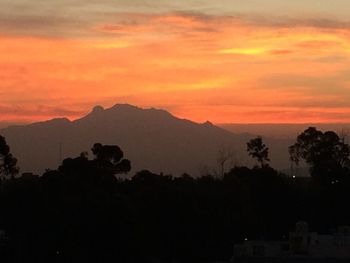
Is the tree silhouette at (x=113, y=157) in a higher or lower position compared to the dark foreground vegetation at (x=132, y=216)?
higher

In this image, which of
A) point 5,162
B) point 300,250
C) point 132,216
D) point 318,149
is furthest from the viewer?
point 318,149

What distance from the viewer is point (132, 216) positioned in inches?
1603

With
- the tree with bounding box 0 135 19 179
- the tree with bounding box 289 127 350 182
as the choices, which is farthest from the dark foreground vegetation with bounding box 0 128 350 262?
the tree with bounding box 289 127 350 182

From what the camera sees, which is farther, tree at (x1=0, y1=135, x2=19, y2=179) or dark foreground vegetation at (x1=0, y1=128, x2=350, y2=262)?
tree at (x1=0, y1=135, x2=19, y2=179)

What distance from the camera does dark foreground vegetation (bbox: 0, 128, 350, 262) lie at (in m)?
40.3

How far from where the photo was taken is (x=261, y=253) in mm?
32594

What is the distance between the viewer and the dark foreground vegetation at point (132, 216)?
4034 centimetres

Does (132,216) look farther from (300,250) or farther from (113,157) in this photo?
(113,157)

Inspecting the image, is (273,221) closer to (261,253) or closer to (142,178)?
(142,178)

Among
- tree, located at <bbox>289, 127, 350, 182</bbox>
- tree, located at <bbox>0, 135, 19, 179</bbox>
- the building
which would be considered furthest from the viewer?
tree, located at <bbox>289, 127, 350, 182</bbox>

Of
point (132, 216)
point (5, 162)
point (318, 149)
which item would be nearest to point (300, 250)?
point (132, 216)

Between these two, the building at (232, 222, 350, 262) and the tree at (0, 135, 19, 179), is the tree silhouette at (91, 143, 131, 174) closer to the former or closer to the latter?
the tree at (0, 135, 19, 179)

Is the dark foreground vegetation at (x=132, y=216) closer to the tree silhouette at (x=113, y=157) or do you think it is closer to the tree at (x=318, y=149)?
the tree silhouette at (x=113, y=157)

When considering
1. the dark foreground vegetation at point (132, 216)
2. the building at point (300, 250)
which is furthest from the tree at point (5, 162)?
the building at point (300, 250)
